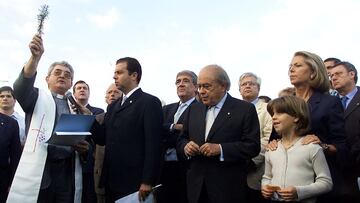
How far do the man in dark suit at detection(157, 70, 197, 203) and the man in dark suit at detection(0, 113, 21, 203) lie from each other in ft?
6.28

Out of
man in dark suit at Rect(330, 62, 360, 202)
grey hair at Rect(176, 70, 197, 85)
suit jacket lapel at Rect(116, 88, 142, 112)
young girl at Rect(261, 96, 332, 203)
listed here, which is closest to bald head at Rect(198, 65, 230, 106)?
young girl at Rect(261, 96, 332, 203)

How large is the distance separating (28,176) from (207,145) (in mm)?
1822

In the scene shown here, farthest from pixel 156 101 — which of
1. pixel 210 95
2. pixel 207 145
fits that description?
pixel 207 145

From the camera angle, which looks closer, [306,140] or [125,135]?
[306,140]

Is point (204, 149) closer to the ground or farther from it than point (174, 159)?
farther from it

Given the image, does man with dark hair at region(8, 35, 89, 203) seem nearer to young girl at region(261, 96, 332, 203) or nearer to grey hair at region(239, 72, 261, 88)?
young girl at region(261, 96, 332, 203)

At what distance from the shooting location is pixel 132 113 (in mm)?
4461

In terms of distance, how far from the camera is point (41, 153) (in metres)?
4.29

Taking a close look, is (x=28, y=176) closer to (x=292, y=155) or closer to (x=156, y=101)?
(x=156, y=101)

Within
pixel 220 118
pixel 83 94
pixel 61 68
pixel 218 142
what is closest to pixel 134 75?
pixel 61 68

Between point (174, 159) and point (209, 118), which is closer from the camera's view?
point (209, 118)

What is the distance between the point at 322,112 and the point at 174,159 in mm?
2186

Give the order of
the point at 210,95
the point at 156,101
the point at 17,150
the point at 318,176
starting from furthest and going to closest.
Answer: the point at 17,150
the point at 156,101
the point at 210,95
the point at 318,176

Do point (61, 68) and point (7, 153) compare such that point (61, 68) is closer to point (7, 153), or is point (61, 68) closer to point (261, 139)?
point (7, 153)
